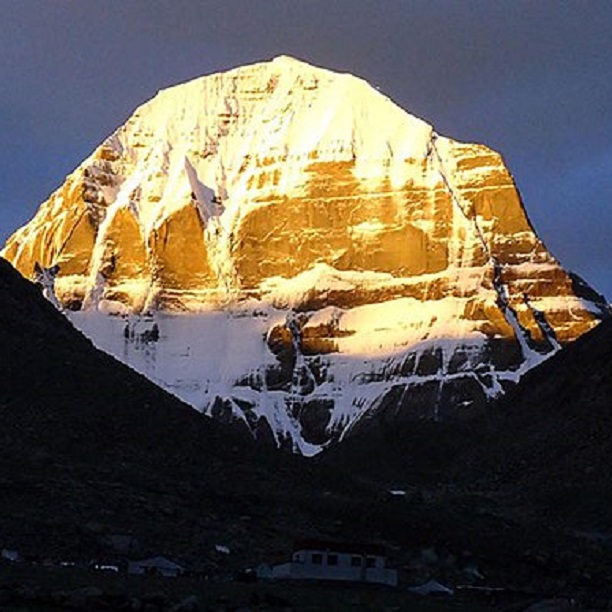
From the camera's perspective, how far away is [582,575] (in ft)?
362

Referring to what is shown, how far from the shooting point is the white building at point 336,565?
311ft

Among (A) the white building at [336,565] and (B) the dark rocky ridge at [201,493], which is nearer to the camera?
(A) the white building at [336,565]

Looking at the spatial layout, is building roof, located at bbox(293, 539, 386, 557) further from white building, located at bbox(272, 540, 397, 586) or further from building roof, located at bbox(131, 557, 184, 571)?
building roof, located at bbox(131, 557, 184, 571)

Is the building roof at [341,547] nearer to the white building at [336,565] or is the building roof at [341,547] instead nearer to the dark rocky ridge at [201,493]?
the white building at [336,565]

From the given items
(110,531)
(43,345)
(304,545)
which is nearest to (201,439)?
(43,345)

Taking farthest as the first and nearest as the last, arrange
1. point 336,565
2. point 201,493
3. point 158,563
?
point 201,493
point 336,565
point 158,563

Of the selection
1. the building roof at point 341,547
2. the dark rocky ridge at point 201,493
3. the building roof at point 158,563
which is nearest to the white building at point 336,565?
the building roof at point 341,547

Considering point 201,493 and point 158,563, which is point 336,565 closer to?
point 158,563

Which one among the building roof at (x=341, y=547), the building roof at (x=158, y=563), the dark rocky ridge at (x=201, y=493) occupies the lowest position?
the building roof at (x=158, y=563)

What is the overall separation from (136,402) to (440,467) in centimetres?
5837

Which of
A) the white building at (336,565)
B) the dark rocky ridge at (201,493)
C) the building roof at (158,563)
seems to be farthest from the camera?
the dark rocky ridge at (201,493)

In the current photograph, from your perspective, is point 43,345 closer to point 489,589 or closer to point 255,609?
point 489,589

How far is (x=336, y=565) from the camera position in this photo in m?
95.4

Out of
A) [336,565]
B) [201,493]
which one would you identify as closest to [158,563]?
[336,565]
